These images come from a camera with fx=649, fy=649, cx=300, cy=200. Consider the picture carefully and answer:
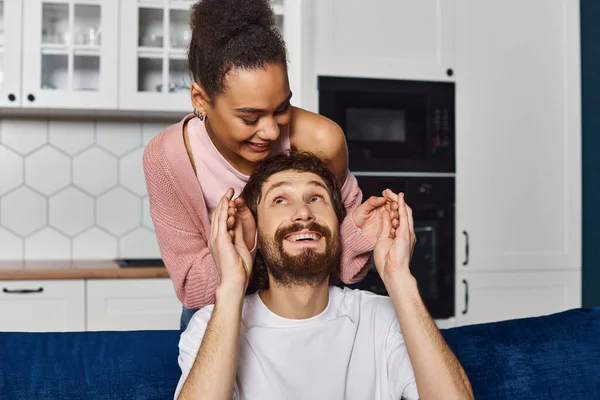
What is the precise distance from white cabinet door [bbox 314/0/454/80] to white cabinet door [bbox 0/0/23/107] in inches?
52.7

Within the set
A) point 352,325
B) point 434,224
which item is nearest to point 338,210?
point 352,325

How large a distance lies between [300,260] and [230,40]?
0.52 meters

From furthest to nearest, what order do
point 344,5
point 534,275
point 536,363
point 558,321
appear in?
point 534,275, point 344,5, point 558,321, point 536,363

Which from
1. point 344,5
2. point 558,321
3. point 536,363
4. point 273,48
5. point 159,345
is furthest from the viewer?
point 344,5

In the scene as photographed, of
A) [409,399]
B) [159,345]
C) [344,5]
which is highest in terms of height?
[344,5]

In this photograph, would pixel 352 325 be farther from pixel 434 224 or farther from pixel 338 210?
pixel 434 224

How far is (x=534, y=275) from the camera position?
3127 millimetres

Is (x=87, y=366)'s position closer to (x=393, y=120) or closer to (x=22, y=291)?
(x=22, y=291)

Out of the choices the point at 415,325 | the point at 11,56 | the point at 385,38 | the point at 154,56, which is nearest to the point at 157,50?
the point at 154,56

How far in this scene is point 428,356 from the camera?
4.38ft

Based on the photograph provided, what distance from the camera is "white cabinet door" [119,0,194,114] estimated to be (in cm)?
301

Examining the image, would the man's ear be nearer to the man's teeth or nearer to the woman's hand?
the woman's hand

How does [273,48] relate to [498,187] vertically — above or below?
above

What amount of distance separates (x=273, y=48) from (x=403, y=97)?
1.78m
